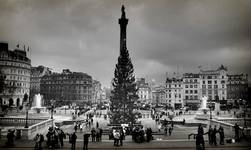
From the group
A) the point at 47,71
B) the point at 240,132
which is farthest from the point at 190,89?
the point at 240,132

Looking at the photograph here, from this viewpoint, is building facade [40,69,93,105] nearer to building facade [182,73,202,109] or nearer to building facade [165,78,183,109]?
building facade [165,78,183,109]

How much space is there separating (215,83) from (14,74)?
65.7 metres

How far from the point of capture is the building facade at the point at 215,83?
99.8 meters

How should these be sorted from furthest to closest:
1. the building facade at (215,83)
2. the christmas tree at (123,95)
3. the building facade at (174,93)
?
the building facade at (174,93) < the building facade at (215,83) < the christmas tree at (123,95)

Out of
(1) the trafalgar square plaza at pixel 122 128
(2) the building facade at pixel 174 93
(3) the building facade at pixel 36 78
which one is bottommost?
(1) the trafalgar square plaza at pixel 122 128

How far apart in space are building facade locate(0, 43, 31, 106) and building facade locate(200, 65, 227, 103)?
195 ft

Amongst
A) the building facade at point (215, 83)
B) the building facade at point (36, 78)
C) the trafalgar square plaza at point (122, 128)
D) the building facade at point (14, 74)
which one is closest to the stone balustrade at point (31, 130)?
the trafalgar square plaza at point (122, 128)

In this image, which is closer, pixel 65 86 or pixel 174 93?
pixel 174 93

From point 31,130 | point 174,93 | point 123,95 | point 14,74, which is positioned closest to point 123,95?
point 123,95

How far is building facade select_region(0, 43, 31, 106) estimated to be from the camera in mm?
76887

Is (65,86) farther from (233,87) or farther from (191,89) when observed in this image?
(233,87)

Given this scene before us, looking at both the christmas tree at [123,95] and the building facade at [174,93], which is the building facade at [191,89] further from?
the christmas tree at [123,95]

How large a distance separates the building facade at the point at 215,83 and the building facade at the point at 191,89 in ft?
5.75

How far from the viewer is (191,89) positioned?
→ 10350 centimetres
